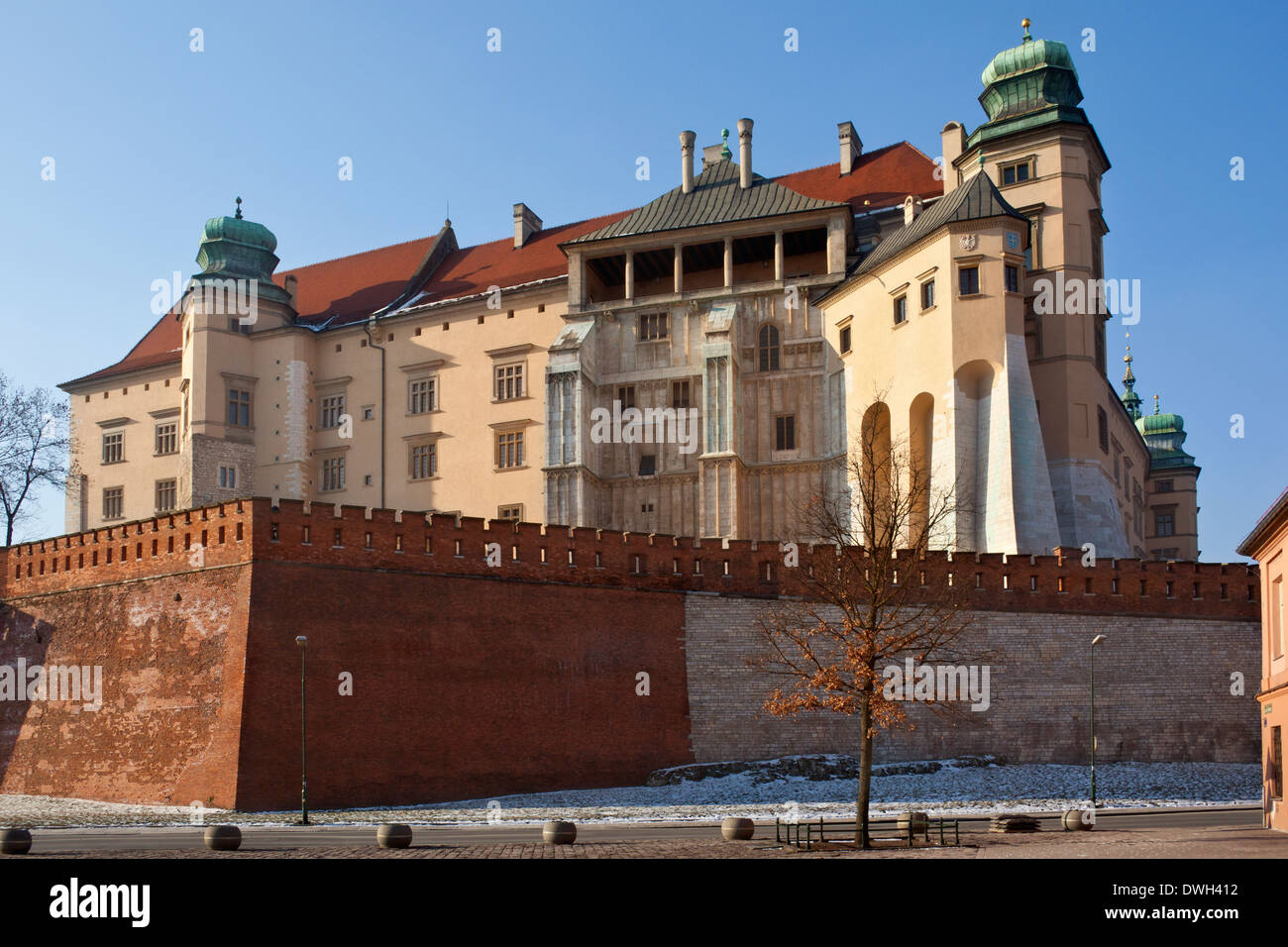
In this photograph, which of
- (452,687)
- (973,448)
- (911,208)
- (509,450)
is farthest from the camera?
(509,450)

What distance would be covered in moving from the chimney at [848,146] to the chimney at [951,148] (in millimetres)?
5953

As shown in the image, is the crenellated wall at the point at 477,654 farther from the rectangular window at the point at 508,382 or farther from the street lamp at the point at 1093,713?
the rectangular window at the point at 508,382

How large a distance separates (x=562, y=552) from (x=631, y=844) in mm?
15543

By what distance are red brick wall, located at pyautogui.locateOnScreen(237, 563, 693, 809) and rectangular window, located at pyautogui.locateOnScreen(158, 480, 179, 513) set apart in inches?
1291

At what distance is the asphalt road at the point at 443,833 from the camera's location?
86.9ft

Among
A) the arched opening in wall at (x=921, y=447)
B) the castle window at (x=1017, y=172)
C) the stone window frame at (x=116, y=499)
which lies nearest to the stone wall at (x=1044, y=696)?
the arched opening in wall at (x=921, y=447)

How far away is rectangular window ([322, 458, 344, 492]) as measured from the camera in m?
64.6

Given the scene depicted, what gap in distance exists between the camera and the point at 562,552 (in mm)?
40094

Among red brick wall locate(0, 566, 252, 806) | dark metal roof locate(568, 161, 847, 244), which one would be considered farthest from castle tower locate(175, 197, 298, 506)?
red brick wall locate(0, 566, 252, 806)

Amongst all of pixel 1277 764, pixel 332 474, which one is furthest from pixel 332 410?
pixel 1277 764

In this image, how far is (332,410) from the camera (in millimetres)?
65375

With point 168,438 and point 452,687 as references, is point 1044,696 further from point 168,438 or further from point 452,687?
point 168,438

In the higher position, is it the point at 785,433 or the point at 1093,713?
the point at 785,433

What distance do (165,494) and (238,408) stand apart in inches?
223
